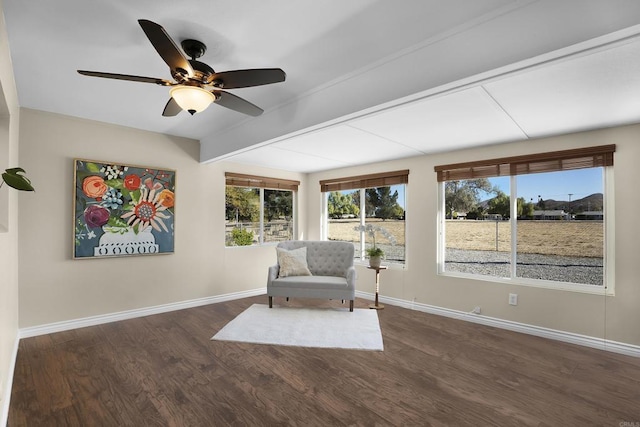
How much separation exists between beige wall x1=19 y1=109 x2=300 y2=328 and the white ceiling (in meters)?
0.38

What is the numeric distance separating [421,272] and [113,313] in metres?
4.08

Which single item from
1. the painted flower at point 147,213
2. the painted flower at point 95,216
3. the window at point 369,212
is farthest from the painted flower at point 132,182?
the window at point 369,212

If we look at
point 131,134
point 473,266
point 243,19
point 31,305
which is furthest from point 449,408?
point 131,134

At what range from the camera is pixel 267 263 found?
219 inches

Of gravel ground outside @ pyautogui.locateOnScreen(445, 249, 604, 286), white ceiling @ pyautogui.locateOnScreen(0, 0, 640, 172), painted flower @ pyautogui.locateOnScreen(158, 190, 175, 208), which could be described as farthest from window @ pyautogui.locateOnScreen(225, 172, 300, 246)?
gravel ground outside @ pyautogui.locateOnScreen(445, 249, 604, 286)

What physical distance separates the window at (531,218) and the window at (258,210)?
2.88 meters

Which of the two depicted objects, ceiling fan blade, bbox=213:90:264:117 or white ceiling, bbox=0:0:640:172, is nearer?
white ceiling, bbox=0:0:640:172

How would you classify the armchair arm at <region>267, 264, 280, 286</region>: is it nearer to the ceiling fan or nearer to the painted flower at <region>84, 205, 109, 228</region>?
the painted flower at <region>84, 205, 109, 228</region>

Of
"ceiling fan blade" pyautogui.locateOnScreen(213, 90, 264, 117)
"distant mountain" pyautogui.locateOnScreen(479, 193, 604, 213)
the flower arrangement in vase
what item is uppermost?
"ceiling fan blade" pyautogui.locateOnScreen(213, 90, 264, 117)

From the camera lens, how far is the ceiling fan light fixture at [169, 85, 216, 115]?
204 centimetres

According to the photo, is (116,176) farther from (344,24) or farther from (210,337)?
(344,24)

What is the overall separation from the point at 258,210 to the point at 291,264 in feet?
5.00

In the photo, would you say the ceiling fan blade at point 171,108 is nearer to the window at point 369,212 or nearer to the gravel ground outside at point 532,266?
the window at point 369,212

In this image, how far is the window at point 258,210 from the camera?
5160 millimetres
